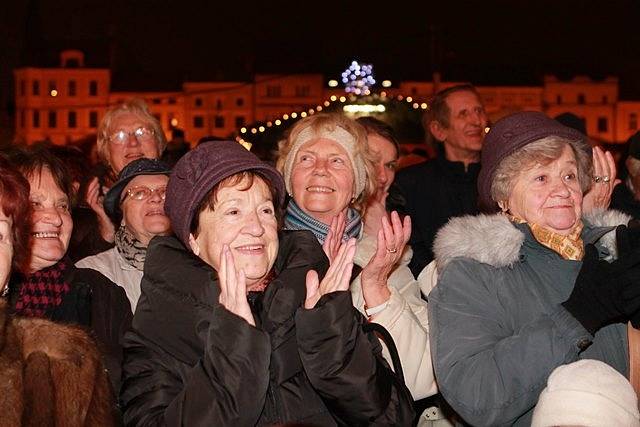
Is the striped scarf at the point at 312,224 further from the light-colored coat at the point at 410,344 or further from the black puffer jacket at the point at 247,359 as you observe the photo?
the black puffer jacket at the point at 247,359

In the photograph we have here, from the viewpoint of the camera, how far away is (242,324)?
360 centimetres

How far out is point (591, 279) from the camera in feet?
12.8

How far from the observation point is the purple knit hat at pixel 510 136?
4.52 m

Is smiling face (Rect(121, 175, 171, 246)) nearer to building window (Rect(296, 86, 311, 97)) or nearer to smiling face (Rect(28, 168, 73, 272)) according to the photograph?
smiling face (Rect(28, 168, 73, 272))

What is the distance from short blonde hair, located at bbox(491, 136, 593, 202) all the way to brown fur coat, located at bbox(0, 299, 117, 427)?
6.18 ft

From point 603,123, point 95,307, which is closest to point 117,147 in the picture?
point 95,307

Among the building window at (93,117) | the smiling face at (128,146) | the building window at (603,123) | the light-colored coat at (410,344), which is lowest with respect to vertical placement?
the light-colored coat at (410,344)

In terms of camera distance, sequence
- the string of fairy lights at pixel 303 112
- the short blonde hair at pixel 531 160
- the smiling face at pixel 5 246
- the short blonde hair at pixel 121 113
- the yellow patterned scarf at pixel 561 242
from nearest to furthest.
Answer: the smiling face at pixel 5 246 → the yellow patterned scarf at pixel 561 242 → the short blonde hair at pixel 531 160 → the short blonde hair at pixel 121 113 → the string of fairy lights at pixel 303 112

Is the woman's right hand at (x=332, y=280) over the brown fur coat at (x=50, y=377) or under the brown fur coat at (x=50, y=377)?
over

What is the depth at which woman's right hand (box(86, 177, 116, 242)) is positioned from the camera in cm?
666

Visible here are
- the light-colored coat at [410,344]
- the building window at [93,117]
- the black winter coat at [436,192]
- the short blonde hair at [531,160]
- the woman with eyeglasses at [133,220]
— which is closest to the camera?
the short blonde hair at [531,160]

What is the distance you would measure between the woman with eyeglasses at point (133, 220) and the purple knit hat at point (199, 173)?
1.51m

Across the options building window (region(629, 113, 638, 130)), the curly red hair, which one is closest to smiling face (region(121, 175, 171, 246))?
the curly red hair

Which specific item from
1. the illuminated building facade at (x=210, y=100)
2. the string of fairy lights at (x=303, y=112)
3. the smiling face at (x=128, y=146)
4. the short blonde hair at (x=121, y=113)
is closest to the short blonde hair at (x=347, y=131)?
the smiling face at (x=128, y=146)
